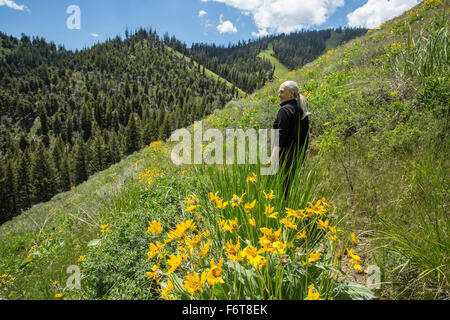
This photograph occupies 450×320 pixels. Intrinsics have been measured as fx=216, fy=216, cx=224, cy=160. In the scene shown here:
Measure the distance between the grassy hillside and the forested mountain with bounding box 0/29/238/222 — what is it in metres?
64.1

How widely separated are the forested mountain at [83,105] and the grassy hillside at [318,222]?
210 ft

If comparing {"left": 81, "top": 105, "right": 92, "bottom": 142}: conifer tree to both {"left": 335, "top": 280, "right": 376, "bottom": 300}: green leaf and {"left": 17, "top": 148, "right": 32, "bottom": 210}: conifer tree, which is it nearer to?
{"left": 17, "top": 148, "right": 32, "bottom": 210}: conifer tree

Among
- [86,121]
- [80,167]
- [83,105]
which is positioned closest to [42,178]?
[80,167]

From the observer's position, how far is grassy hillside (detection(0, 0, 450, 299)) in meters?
1.27

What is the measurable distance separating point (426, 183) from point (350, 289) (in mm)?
1677

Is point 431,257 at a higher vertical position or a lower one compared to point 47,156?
higher

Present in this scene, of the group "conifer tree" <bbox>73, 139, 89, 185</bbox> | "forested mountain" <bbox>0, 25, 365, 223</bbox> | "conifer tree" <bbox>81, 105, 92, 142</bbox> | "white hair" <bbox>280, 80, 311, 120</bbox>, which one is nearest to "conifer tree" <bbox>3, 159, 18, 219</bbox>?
"forested mountain" <bbox>0, 25, 365, 223</bbox>

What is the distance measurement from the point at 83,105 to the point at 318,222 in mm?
112760

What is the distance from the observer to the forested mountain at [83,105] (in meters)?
56.0

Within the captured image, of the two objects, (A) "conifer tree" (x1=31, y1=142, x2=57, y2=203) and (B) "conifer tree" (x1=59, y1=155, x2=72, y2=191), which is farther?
(B) "conifer tree" (x1=59, y1=155, x2=72, y2=191)

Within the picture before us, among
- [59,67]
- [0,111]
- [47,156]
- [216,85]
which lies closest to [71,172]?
[47,156]

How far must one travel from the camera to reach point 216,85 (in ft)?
412

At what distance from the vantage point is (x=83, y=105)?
92.9 metres

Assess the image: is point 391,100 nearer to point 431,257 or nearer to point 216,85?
point 431,257
